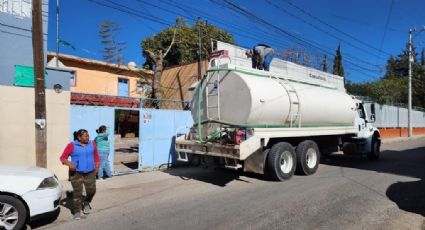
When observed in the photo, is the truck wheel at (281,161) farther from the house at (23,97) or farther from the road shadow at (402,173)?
the house at (23,97)

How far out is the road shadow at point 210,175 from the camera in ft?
34.8

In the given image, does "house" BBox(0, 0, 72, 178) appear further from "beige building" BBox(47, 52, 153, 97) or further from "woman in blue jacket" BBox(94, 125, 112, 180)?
"beige building" BBox(47, 52, 153, 97)

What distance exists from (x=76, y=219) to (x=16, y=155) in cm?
364

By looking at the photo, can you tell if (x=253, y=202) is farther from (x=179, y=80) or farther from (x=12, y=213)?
(x=179, y=80)

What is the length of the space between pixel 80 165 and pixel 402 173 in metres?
9.65

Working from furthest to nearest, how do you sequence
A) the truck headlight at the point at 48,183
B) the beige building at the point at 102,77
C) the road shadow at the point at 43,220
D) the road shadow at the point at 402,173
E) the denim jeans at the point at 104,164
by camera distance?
the beige building at the point at 102,77, the denim jeans at the point at 104,164, the road shadow at the point at 402,173, the road shadow at the point at 43,220, the truck headlight at the point at 48,183

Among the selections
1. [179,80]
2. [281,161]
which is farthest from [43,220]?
[179,80]

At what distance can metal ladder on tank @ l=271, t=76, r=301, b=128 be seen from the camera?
11.2 m

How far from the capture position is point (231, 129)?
33.3ft

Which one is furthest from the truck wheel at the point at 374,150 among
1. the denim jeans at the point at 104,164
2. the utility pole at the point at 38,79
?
the utility pole at the point at 38,79

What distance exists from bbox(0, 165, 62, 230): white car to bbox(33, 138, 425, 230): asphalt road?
48cm

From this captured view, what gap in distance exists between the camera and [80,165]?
6793mm

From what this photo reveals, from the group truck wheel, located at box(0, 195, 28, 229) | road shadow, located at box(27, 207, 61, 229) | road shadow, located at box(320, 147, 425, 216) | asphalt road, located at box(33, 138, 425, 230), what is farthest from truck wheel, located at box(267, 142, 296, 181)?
truck wheel, located at box(0, 195, 28, 229)

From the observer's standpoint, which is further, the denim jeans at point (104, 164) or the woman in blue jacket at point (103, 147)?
the denim jeans at point (104, 164)
